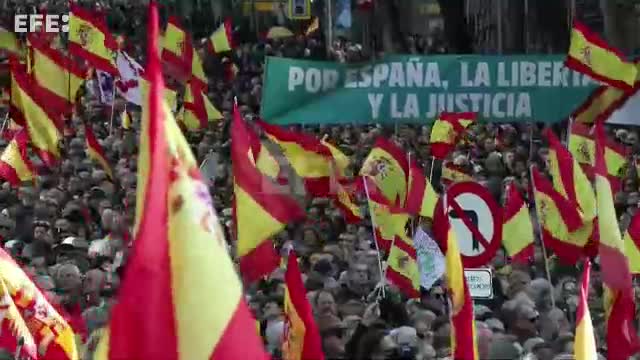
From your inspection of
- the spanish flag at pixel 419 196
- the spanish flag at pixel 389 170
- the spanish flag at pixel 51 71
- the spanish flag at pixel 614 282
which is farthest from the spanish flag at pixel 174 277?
the spanish flag at pixel 51 71

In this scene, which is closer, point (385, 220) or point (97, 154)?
point (385, 220)

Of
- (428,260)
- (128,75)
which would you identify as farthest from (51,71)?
(428,260)

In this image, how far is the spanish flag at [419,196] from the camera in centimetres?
1135

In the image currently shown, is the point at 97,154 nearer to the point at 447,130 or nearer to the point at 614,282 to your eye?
the point at 447,130

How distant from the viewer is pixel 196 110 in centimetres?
1948

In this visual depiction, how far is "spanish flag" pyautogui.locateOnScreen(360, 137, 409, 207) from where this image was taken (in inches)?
499

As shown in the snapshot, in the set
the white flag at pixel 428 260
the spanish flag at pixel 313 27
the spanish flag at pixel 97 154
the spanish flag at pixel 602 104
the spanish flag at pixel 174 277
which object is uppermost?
the spanish flag at pixel 174 277

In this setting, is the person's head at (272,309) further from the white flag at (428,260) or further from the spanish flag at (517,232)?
the spanish flag at (517,232)

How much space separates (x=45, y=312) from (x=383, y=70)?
7.86 meters

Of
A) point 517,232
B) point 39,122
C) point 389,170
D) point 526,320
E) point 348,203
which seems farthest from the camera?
point 39,122

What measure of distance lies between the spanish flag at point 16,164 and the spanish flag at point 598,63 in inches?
213

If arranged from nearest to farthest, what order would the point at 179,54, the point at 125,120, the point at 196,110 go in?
the point at 196,110 < the point at 125,120 < the point at 179,54

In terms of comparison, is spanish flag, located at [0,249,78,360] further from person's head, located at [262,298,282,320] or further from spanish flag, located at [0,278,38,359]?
person's head, located at [262,298,282,320]

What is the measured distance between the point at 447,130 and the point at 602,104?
4.75 ft
